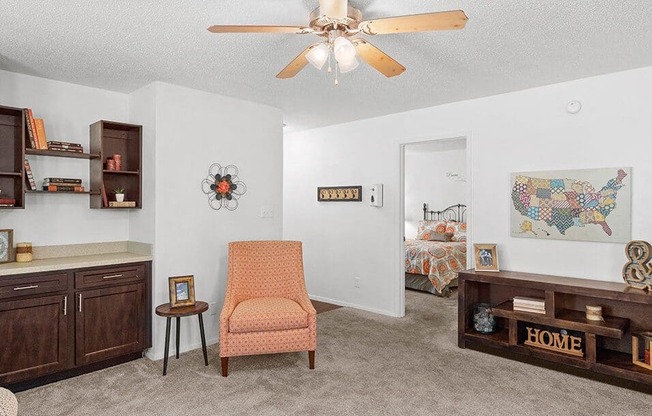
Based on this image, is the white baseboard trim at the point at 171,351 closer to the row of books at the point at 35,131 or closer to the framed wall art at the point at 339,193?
the row of books at the point at 35,131

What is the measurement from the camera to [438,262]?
227 inches

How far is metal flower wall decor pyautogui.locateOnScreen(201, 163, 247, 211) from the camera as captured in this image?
3.78m

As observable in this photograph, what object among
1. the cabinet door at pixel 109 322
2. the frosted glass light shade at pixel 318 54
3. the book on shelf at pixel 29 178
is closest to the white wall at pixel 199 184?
the cabinet door at pixel 109 322

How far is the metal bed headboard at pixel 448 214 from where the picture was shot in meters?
7.48

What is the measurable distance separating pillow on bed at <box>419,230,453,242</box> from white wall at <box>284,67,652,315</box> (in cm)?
232

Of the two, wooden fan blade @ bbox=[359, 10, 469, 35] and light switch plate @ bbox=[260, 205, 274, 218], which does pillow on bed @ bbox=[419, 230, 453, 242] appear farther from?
wooden fan blade @ bbox=[359, 10, 469, 35]

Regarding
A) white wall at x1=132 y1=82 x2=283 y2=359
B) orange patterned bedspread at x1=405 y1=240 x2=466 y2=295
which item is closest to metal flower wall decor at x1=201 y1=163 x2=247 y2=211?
white wall at x1=132 y1=82 x2=283 y2=359

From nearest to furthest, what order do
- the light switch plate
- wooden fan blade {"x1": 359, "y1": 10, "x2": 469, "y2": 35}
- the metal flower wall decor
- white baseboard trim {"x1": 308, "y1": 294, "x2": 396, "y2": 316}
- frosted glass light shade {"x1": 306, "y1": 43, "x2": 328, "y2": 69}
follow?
wooden fan blade {"x1": 359, "y1": 10, "x2": 469, "y2": 35}, frosted glass light shade {"x1": 306, "y1": 43, "x2": 328, "y2": 69}, the metal flower wall decor, the light switch plate, white baseboard trim {"x1": 308, "y1": 294, "x2": 396, "y2": 316}

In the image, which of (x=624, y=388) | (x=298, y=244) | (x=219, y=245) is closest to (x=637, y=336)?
(x=624, y=388)

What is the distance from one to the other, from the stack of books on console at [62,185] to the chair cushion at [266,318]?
65.8 inches

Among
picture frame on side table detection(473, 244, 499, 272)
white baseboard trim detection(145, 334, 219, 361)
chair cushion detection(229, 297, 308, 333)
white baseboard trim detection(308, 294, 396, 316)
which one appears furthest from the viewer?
white baseboard trim detection(308, 294, 396, 316)

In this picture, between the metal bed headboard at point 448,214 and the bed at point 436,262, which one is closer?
the bed at point 436,262

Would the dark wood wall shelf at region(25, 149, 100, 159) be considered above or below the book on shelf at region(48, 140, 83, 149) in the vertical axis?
below

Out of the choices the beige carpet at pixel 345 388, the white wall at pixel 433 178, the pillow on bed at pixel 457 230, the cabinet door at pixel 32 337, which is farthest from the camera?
the white wall at pixel 433 178
